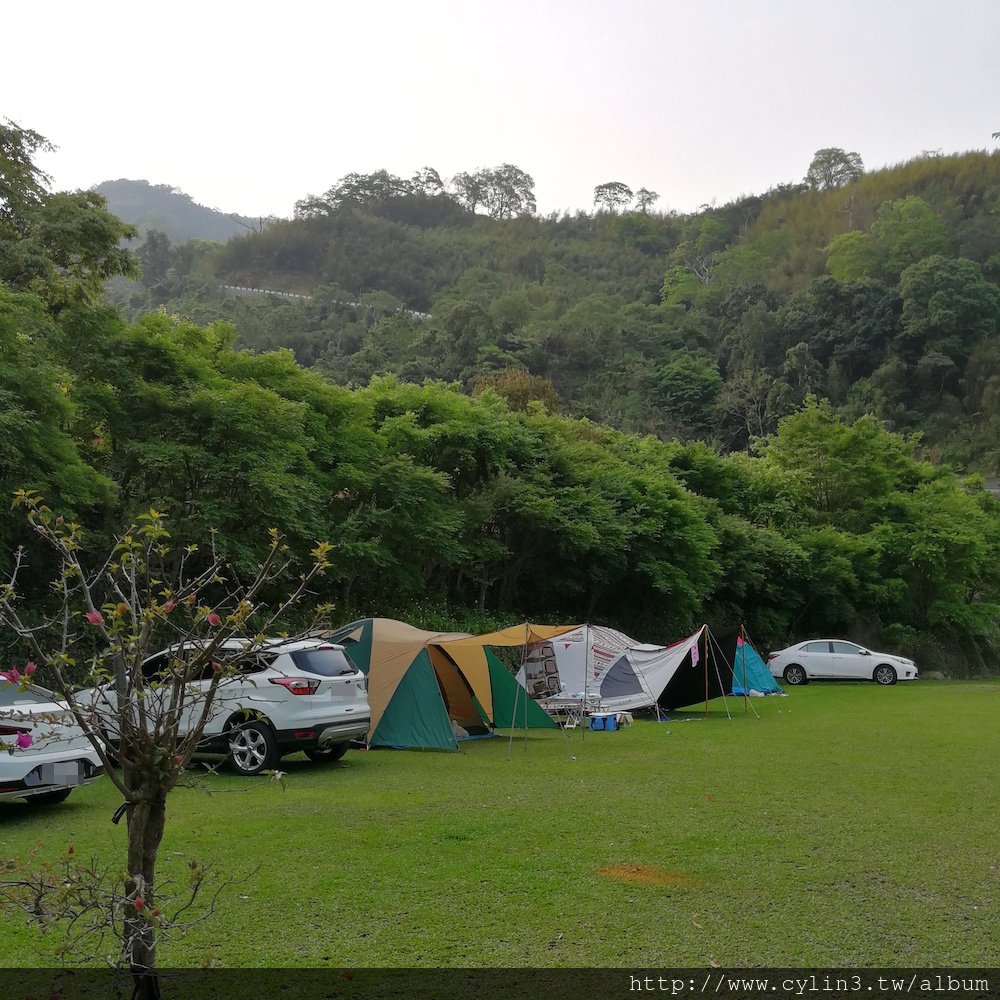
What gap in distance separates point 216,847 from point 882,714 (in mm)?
14219

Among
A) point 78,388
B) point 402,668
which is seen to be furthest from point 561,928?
point 78,388

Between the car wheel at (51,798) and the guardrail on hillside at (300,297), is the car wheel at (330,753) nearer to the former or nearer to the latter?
the car wheel at (51,798)

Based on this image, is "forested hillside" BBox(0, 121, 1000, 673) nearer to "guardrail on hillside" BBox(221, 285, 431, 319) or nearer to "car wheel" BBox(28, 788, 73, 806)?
"guardrail on hillside" BBox(221, 285, 431, 319)

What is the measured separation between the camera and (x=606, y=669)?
18.0 m

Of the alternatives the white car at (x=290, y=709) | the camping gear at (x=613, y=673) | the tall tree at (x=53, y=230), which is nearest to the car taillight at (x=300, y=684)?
the white car at (x=290, y=709)

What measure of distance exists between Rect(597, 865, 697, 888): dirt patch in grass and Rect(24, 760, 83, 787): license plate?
478cm

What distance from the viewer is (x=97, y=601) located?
16016mm

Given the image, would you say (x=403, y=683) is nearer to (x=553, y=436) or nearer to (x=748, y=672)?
(x=748, y=672)

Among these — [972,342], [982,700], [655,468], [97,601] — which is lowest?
[982,700]

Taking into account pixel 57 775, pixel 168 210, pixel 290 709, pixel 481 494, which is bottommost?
pixel 57 775

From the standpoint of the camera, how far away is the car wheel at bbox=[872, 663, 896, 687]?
92.8 feet

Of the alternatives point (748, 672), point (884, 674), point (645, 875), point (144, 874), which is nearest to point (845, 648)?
point (884, 674)

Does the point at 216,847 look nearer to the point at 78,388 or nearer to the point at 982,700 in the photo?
the point at 78,388

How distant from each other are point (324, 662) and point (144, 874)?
25.7 ft
